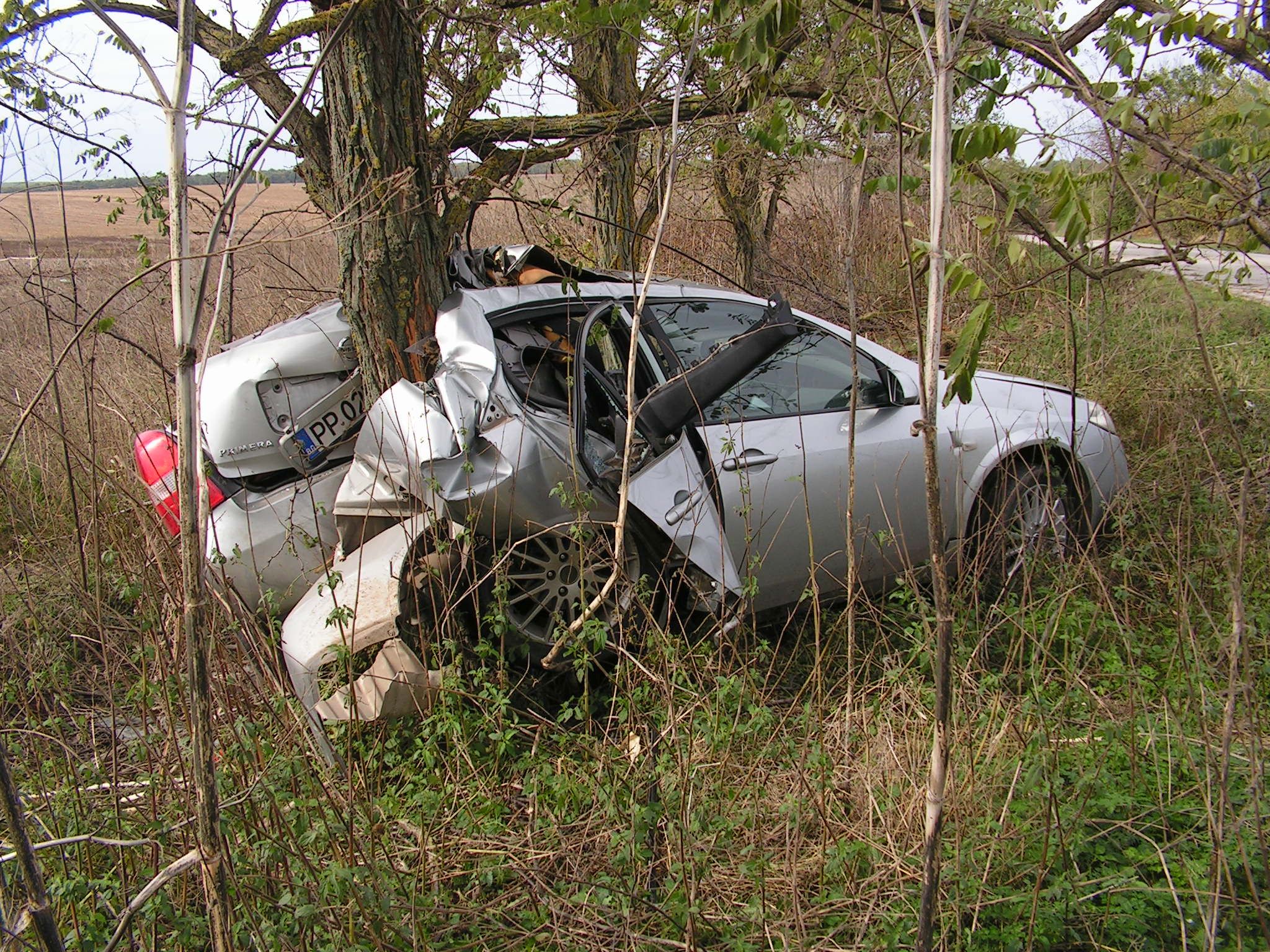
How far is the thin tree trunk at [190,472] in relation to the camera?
1.46 metres

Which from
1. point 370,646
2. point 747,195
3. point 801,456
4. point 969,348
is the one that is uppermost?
point 747,195

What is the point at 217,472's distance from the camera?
3.76m

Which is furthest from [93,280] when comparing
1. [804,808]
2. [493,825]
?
[804,808]

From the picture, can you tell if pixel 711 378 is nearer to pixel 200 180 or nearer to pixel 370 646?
pixel 370 646

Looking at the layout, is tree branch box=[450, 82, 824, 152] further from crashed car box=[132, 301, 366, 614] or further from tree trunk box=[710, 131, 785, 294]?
crashed car box=[132, 301, 366, 614]

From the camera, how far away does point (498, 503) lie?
343 centimetres

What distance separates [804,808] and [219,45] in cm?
423

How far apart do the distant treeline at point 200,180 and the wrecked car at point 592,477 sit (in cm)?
74

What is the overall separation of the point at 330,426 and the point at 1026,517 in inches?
133

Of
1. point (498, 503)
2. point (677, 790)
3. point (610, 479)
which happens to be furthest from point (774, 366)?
point (677, 790)

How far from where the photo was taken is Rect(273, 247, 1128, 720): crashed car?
334 centimetres

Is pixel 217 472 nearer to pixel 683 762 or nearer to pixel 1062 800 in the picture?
pixel 683 762

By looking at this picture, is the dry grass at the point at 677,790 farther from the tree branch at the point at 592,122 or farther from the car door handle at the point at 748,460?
the tree branch at the point at 592,122

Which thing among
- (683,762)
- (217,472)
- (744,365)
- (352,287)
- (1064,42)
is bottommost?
(683,762)
